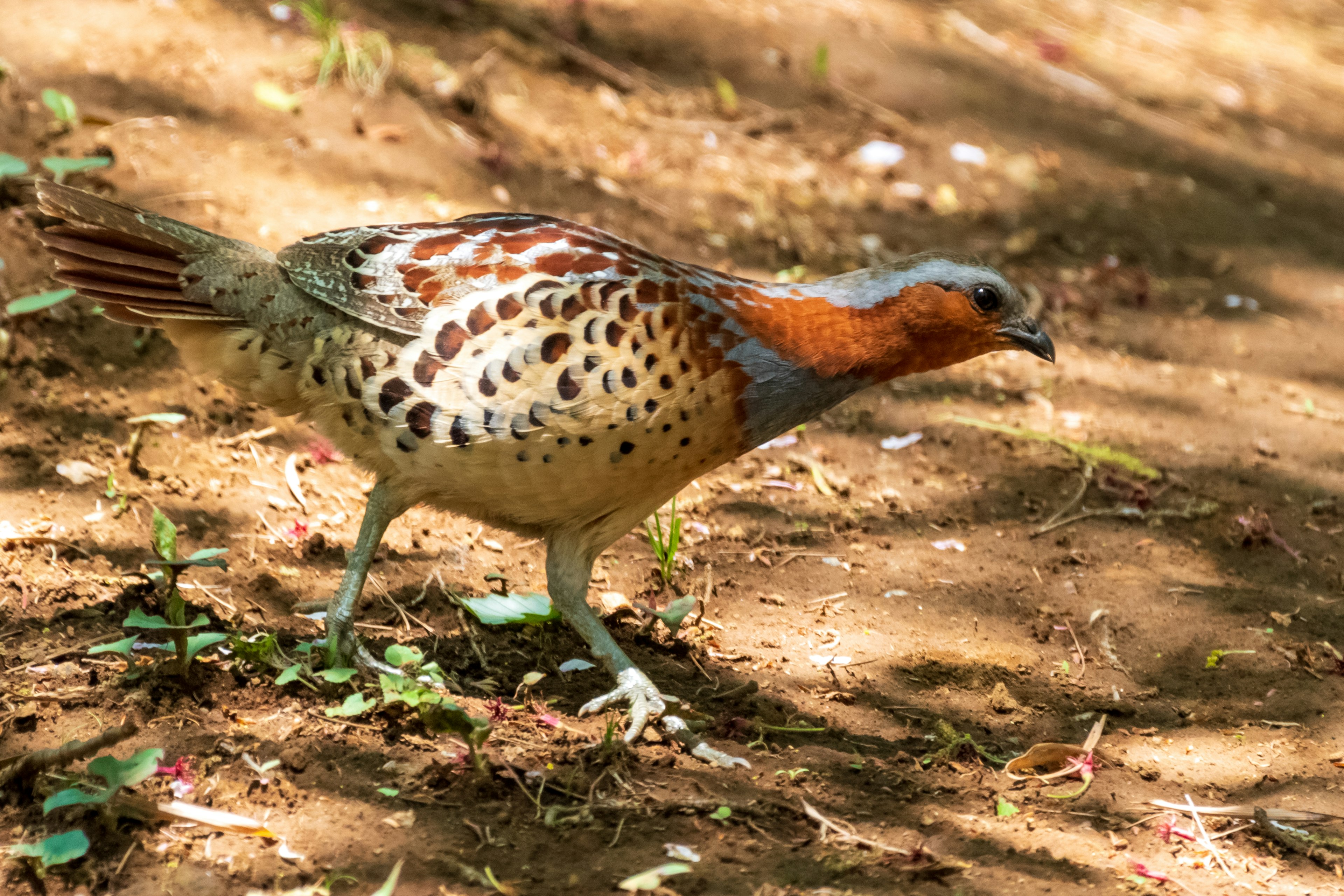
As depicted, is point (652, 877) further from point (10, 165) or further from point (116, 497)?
point (10, 165)

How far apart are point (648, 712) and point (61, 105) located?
4.10 m

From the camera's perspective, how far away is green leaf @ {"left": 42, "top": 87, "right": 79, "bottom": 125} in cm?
552

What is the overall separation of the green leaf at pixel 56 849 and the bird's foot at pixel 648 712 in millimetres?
1478

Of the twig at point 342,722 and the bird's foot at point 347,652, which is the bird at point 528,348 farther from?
the twig at point 342,722

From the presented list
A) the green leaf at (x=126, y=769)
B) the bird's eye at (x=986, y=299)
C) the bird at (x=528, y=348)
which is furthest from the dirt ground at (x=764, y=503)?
the bird's eye at (x=986, y=299)

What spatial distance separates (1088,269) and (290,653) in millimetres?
5706

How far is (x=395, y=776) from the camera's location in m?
3.39

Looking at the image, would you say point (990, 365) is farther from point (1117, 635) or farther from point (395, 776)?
point (395, 776)

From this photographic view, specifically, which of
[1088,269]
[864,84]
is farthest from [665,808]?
[864,84]

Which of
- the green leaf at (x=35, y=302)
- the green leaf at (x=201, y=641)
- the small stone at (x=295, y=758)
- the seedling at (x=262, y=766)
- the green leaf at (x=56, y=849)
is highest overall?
the green leaf at (x=35, y=302)

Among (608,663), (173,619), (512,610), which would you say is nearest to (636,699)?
(608,663)

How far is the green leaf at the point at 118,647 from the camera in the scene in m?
3.36

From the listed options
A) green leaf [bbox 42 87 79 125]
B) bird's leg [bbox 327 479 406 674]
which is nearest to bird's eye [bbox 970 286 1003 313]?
bird's leg [bbox 327 479 406 674]

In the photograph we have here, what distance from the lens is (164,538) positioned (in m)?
3.49
